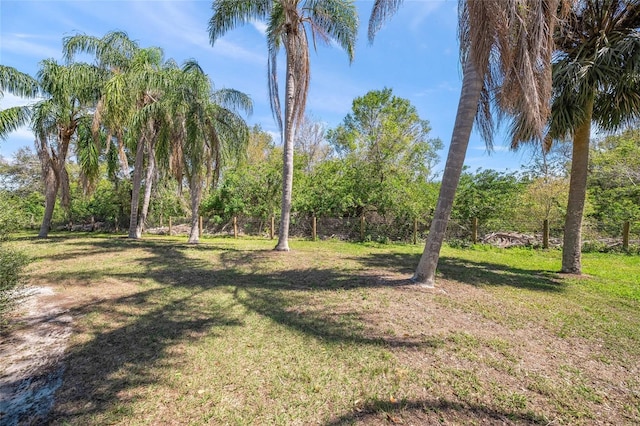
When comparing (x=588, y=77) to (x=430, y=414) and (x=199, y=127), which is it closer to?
(x=430, y=414)

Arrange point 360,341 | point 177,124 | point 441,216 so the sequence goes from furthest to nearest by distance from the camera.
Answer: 1. point 177,124
2. point 441,216
3. point 360,341

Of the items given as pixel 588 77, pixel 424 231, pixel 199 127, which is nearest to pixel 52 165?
pixel 199 127

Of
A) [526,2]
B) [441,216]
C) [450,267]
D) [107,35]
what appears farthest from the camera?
[107,35]

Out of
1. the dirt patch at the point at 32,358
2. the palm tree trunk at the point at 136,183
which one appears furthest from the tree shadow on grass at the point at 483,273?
the palm tree trunk at the point at 136,183

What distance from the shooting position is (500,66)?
4.39m

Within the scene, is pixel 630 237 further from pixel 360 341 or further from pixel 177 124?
pixel 177 124

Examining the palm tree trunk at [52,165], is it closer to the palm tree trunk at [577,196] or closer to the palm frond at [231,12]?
the palm frond at [231,12]

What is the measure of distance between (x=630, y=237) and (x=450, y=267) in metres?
9.73

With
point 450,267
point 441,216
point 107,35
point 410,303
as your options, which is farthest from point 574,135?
point 107,35

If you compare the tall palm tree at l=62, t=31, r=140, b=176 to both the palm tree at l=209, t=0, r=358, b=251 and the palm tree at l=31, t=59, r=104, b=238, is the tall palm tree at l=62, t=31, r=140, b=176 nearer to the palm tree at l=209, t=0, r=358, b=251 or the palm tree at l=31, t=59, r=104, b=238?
the palm tree at l=31, t=59, r=104, b=238

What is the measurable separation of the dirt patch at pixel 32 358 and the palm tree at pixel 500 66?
5372 millimetres

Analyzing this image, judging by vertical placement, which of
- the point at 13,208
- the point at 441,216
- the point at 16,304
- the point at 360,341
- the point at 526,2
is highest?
the point at 526,2

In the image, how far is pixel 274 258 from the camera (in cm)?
845

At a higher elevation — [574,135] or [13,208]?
[574,135]
